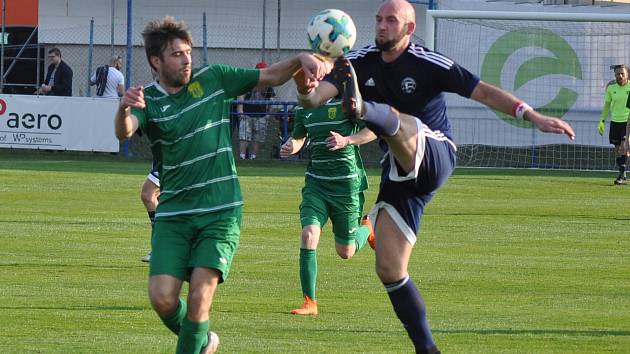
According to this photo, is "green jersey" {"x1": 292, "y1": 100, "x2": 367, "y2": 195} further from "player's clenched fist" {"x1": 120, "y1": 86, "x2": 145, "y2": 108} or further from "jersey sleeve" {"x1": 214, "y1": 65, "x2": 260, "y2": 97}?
"player's clenched fist" {"x1": 120, "y1": 86, "x2": 145, "y2": 108}

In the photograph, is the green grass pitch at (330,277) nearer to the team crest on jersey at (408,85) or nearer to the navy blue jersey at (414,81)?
the navy blue jersey at (414,81)

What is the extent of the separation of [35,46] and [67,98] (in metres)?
3.36

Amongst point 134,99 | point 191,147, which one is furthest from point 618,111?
point 134,99

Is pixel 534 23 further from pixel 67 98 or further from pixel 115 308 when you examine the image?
pixel 115 308

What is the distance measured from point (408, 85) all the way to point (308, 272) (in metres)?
3.08

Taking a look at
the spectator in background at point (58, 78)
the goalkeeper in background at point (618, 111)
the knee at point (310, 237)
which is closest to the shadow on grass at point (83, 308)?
the knee at point (310, 237)

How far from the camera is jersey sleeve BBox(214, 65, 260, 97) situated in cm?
768

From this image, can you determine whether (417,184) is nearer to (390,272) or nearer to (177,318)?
(390,272)

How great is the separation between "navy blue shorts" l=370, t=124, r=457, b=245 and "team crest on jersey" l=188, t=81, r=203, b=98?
120 centimetres

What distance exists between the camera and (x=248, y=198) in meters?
21.1

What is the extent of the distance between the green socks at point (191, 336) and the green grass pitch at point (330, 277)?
140 centimetres

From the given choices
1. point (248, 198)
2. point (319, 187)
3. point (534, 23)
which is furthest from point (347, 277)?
point (534, 23)

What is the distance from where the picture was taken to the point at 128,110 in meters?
7.20

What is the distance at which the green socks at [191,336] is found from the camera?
721cm
